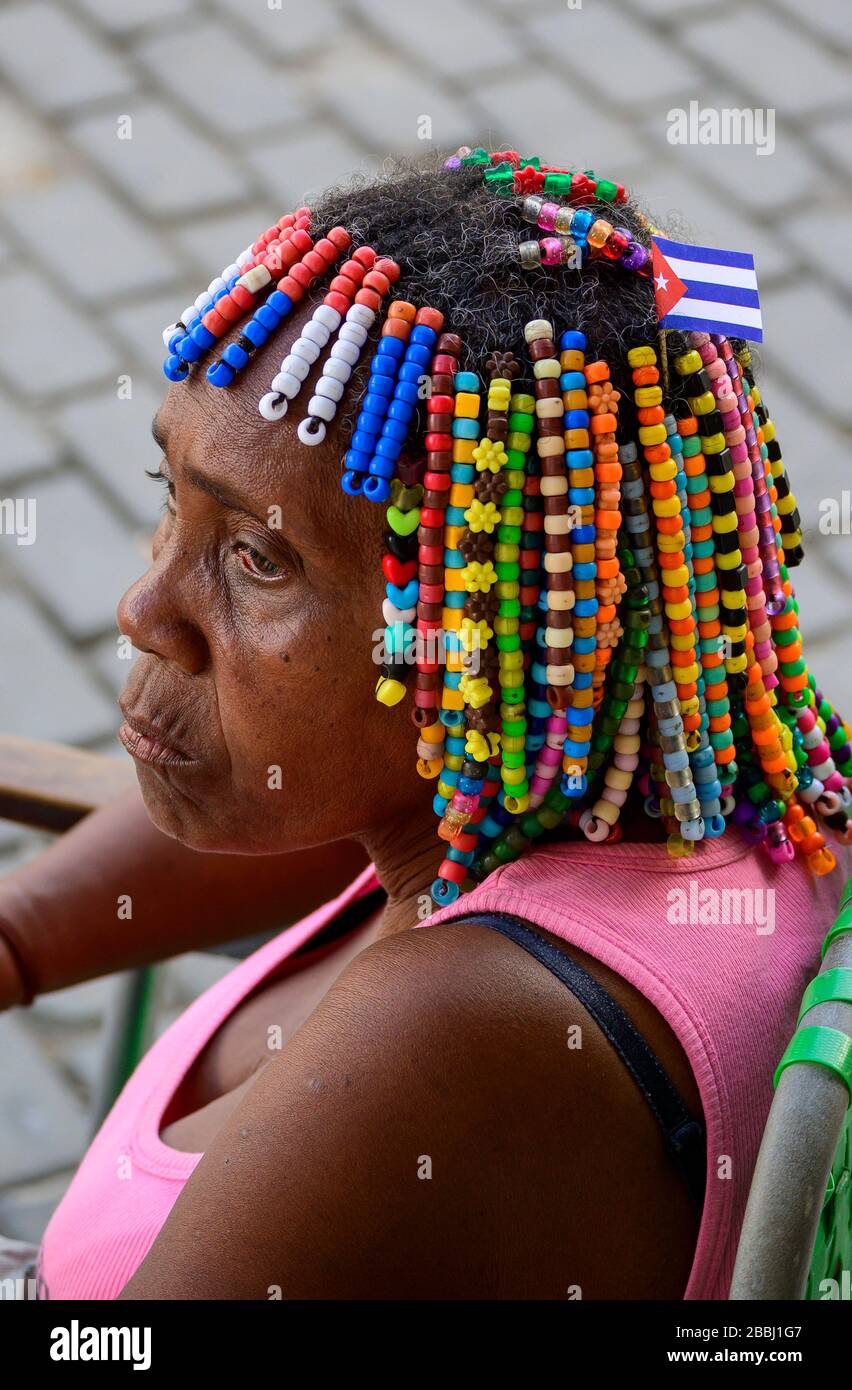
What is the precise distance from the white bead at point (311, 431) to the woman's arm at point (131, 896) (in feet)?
3.00

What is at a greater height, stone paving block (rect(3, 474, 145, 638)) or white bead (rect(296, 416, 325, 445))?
stone paving block (rect(3, 474, 145, 638))

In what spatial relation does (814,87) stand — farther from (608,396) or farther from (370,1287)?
(370,1287)

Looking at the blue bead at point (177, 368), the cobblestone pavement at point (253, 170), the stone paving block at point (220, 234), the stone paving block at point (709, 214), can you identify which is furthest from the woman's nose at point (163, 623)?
the stone paving block at point (709, 214)

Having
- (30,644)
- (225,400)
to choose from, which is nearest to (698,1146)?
(225,400)

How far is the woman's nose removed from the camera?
60.8 inches

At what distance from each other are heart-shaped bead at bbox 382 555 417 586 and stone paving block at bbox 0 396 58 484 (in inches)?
112

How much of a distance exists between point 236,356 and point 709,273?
43 cm

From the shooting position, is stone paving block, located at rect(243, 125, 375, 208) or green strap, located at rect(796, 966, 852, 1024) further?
stone paving block, located at rect(243, 125, 375, 208)

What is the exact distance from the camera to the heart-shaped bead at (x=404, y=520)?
1390mm

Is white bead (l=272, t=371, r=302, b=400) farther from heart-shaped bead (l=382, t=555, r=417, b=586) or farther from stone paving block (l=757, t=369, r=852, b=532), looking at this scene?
stone paving block (l=757, t=369, r=852, b=532)

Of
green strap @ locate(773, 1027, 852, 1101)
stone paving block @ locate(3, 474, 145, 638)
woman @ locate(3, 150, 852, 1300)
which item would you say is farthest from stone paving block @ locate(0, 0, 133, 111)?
green strap @ locate(773, 1027, 852, 1101)

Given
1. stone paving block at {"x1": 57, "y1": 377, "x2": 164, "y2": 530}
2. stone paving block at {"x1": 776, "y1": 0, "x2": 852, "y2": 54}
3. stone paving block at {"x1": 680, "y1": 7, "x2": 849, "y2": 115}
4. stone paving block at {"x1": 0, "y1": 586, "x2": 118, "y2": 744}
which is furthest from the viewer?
stone paving block at {"x1": 776, "y1": 0, "x2": 852, "y2": 54}

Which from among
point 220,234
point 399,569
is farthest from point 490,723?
point 220,234

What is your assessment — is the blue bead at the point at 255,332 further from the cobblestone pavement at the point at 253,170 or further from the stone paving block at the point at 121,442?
the stone paving block at the point at 121,442
